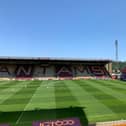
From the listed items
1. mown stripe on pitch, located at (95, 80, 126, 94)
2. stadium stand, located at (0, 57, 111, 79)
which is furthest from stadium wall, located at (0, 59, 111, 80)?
mown stripe on pitch, located at (95, 80, 126, 94)

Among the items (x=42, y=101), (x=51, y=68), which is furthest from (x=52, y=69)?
(x=42, y=101)

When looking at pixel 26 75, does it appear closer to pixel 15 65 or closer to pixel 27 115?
pixel 15 65

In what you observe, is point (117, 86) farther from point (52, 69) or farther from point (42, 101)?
point (52, 69)

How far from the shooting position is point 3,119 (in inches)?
415

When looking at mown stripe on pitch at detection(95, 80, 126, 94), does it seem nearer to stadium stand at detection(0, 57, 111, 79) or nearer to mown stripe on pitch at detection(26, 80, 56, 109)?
mown stripe on pitch at detection(26, 80, 56, 109)

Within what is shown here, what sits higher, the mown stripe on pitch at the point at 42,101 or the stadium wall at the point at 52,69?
the stadium wall at the point at 52,69

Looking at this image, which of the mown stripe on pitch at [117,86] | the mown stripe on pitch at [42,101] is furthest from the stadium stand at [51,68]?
the mown stripe on pitch at [42,101]

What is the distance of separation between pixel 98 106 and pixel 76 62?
1471 inches

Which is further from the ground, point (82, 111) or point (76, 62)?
point (76, 62)

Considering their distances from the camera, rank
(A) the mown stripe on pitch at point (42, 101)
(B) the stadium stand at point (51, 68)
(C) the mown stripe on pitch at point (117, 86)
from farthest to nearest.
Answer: (B) the stadium stand at point (51, 68) < (C) the mown stripe on pitch at point (117, 86) < (A) the mown stripe on pitch at point (42, 101)

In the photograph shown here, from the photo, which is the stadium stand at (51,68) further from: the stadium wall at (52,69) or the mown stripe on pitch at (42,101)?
the mown stripe on pitch at (42,101)

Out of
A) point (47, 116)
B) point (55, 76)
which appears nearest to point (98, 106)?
point (47, 116)

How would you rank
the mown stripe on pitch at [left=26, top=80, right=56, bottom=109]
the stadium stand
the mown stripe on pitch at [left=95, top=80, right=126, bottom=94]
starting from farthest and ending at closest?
the stadium stand, the mown stripe on pitch at [left=95, top=80, right=126, bottom=94], the mown stripe on pitch at [left=26, top=80, right=56, bottom=109]

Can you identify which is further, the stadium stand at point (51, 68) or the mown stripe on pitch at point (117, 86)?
the stadium stand at point (51, 68)
